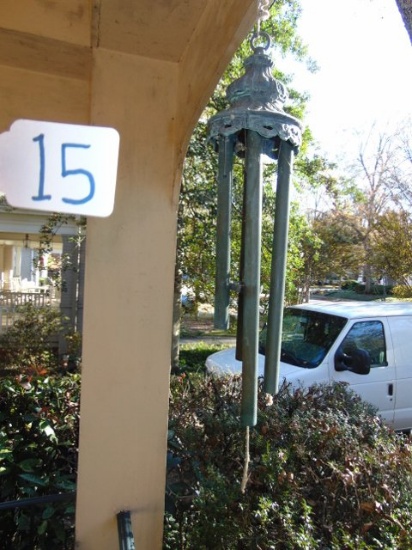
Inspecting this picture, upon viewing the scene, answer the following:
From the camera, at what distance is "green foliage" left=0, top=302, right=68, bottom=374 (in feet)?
28.5

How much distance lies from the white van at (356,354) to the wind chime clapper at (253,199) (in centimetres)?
329

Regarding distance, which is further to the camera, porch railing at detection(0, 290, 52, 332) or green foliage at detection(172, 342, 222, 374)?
porch railing at detection(0, 290, 52, 332)

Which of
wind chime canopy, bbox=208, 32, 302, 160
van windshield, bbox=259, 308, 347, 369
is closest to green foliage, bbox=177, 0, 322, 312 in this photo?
van windshield, bbox=259, 308, 347, 369

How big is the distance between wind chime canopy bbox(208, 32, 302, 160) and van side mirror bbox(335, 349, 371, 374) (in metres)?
3.55

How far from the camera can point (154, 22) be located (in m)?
1.49

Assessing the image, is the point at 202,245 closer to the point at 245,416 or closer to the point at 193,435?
the point at 193,435

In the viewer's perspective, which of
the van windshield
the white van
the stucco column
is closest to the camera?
the stucco column

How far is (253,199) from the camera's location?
1.59m

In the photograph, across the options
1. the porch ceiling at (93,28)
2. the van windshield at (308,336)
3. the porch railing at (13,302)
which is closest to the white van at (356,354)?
the van windshield at (308,336)

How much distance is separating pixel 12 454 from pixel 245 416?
1573 mm

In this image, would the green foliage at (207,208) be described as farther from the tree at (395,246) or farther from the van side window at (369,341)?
the tree at (395,246)

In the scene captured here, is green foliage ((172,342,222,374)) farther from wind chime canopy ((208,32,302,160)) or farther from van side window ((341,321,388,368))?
wind chime canopy ((208,32,302,160))

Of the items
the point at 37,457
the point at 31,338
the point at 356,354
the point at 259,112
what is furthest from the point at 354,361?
the point at 31,338

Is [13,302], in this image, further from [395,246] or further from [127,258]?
[395,246]
